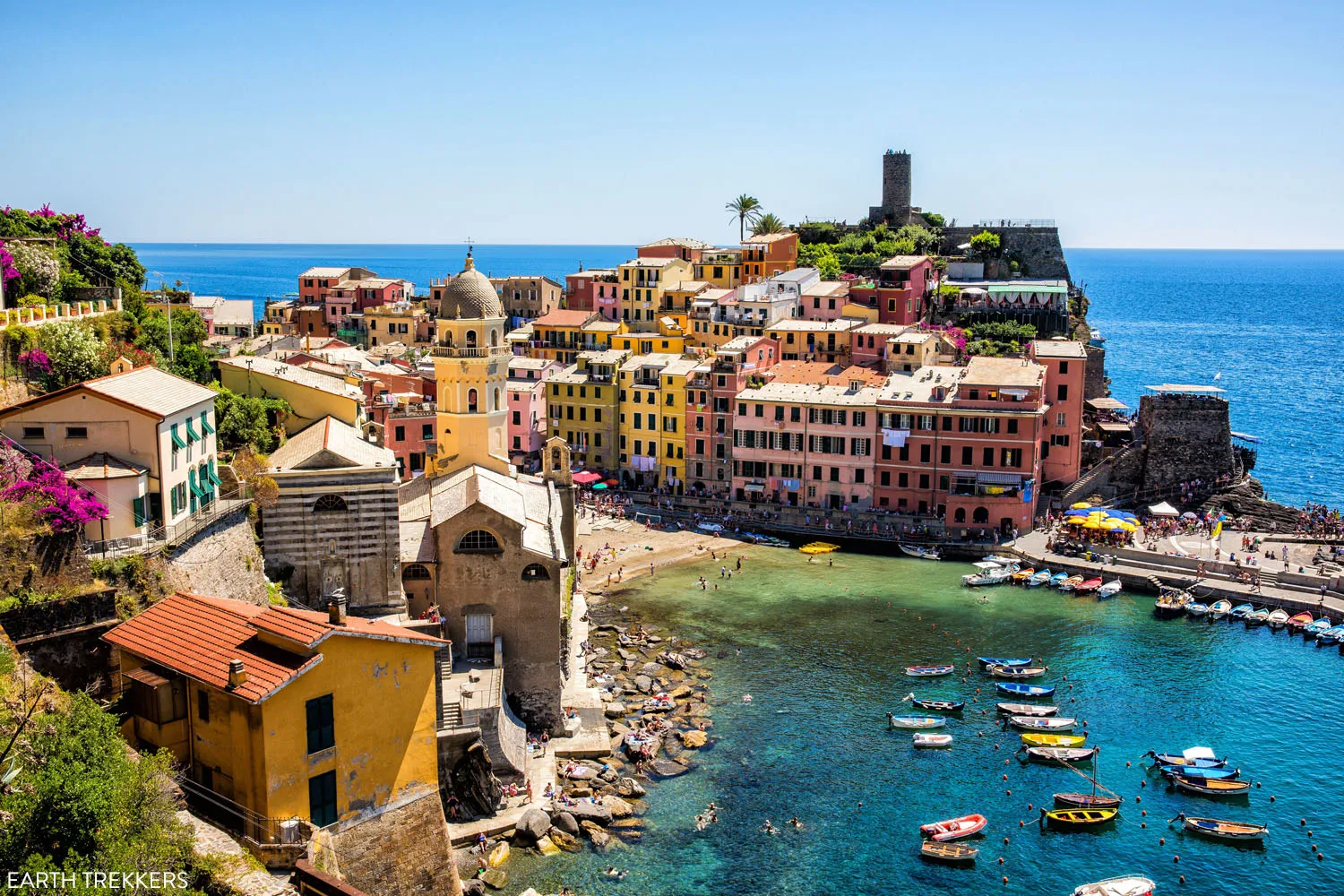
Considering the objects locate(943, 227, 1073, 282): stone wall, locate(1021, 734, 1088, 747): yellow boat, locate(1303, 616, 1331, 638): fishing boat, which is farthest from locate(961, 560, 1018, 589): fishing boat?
locate(943, 227, 1073, 282): stone wall

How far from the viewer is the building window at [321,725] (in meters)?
25.1

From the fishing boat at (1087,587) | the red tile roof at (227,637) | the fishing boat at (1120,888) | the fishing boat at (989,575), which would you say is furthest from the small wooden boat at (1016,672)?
the red tile roof at (227,637)

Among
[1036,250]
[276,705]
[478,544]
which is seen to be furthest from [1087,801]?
[1036,250]

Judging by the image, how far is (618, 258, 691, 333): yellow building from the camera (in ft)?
310

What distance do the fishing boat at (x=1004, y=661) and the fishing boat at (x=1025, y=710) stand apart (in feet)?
13.3

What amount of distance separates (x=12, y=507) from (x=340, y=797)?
35.8 feet

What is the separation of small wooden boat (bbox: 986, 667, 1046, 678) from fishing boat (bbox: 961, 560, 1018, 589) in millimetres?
11565

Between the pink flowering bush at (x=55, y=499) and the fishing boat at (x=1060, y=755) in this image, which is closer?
the pink flowering bush at (x=55, y=499)

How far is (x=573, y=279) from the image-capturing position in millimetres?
101750

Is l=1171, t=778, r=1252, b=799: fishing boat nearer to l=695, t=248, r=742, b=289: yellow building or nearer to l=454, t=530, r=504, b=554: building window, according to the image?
l=454, t=530, r=504, b=554: building window

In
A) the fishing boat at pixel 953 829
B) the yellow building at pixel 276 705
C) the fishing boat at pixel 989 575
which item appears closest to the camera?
the yellow building at pixel 276 705

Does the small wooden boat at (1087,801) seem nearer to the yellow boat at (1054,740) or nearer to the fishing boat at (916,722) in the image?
the yellow boat at (1054,740)

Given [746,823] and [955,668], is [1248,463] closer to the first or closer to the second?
[955,668]

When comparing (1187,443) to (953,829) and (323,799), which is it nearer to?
(953,829)
